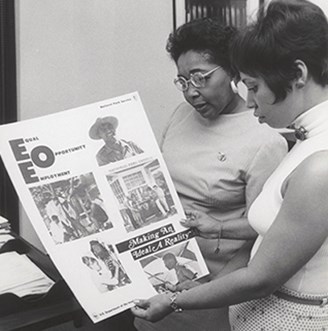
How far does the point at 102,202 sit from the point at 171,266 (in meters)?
0.19

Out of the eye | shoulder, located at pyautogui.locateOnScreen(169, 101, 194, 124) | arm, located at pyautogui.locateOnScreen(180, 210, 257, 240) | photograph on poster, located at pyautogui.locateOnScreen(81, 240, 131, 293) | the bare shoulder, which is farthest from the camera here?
shoulder, located at pyautogui.locateOnScreen(169, 101, 194, 124)

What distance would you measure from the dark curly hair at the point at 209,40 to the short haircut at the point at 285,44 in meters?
0.33

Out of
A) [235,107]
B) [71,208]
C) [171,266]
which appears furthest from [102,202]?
[235,107]

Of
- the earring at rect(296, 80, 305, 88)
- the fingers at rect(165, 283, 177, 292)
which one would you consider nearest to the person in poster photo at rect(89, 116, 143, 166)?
the fingers at rect(165, 283, 177, 292)

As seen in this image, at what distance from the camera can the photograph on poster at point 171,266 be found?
3.39 feet

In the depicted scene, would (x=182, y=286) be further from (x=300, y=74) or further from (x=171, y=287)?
(x=300, y=74)

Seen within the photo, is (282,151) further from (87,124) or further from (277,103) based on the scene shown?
(87,124)

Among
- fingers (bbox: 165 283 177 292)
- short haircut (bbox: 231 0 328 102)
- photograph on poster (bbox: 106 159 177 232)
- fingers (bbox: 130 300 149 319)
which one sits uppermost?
short haircut (bbox: 231 0 328 102)

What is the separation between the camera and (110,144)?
104 cm

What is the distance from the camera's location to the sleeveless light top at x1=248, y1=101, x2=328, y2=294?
0.82 m

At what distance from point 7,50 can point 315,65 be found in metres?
1.28

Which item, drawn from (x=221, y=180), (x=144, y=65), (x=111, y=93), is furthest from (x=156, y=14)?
(x=221, y=180)

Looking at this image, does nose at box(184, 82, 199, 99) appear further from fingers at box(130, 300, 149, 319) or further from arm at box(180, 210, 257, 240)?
fingers at box(130, 300, 149, 319)

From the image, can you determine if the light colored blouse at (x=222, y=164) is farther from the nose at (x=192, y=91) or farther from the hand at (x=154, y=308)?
the hand at (x=154, y=308)
